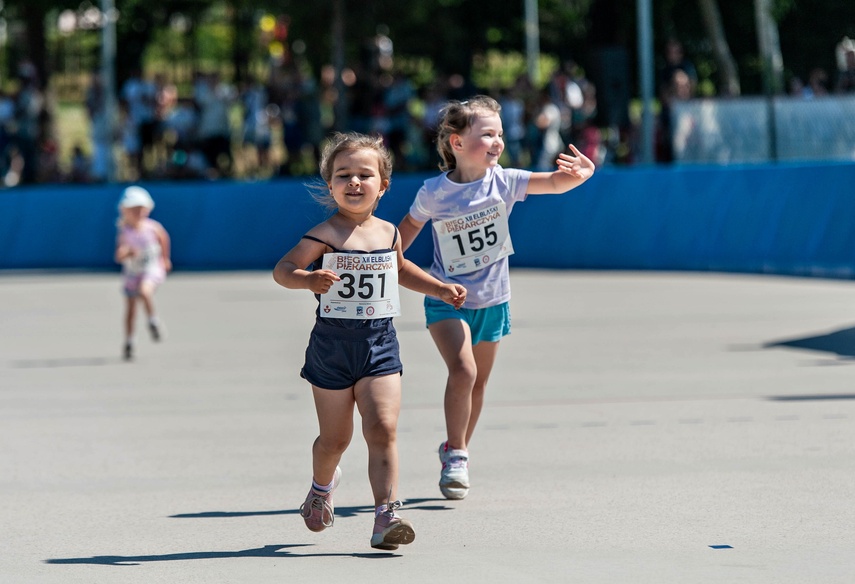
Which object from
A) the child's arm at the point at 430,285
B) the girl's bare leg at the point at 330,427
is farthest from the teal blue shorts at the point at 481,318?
the girl's bare leg at the point at 330,427

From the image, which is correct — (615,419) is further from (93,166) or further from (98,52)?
(98,52)

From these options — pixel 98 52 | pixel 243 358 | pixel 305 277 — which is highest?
pixel 98 52

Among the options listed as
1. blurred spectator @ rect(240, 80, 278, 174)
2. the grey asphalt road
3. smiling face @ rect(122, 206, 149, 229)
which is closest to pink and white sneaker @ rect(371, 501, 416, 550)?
the grey asphalt road

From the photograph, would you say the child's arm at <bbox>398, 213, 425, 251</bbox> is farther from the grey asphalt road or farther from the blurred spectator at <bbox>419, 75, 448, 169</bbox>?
the blurred spectator at <bbox>419, 75, 448, 169</bbox>

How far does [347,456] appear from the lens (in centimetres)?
803

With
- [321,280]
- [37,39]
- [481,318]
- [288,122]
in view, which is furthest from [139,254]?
[37,39]

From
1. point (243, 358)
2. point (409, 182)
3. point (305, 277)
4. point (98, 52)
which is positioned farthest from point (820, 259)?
point (98, 52)

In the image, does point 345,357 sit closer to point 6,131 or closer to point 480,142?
point 480,142

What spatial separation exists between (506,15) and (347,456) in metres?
31.9

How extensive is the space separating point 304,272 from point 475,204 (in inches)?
59.5

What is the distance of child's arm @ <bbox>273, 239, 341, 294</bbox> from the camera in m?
5.64

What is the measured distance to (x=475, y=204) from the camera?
706cm

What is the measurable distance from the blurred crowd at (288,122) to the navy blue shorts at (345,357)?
1755 cm

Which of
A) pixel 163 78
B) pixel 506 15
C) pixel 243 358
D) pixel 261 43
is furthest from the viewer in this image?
pixel 261 43
